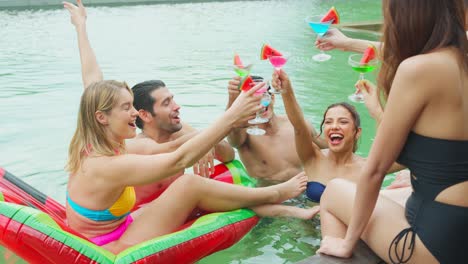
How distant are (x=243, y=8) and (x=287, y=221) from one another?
1805 cm

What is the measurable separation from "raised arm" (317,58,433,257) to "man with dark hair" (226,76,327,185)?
6.35ft

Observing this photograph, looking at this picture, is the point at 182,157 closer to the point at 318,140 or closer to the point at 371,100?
the point at 371,100

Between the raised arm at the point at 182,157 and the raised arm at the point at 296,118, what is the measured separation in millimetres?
857

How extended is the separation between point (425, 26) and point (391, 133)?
419mm

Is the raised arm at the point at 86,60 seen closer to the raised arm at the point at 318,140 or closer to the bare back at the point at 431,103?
the raised arm at the point at 318,140

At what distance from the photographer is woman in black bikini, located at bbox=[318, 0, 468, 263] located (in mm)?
2033

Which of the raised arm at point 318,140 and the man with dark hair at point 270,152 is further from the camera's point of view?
the raised arm at point 318,140

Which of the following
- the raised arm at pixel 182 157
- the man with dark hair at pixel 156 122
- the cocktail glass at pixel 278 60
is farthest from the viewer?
the man with dark hair at pixel 156 122

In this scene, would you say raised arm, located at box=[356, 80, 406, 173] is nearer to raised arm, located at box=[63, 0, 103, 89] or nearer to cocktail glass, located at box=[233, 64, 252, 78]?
cocktail glass, located at box=[233, 64, 252, 78]

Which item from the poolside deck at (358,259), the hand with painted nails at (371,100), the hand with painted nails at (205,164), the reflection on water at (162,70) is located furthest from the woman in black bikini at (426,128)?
the hand with painted nails at (205,164)

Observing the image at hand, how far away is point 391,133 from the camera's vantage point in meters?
2.12

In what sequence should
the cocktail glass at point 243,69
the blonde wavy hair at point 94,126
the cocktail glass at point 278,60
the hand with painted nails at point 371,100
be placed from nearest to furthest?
the blonde wavy hair at point 94,126
the hand with painted nails at point 371,100
the cocktail glass at point 278,60
the cocktail glass at point 243,69

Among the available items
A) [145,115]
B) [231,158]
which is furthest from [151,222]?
[231,158]

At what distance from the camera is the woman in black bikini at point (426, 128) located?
6.67 feet
